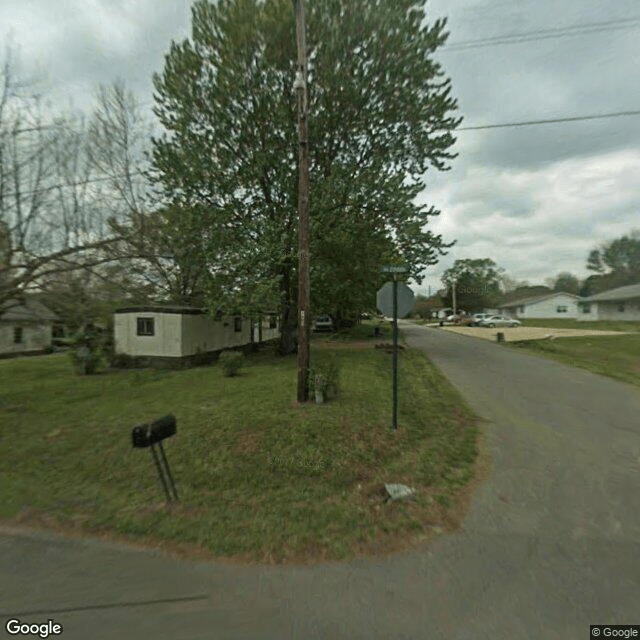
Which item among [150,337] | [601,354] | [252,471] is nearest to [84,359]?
[150,337]

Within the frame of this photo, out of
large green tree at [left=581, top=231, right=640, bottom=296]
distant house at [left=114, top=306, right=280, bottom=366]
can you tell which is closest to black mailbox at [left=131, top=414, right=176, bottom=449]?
distant house at [left=114, top=306, right=280, bottom=366]

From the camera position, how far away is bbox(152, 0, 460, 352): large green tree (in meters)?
14.4

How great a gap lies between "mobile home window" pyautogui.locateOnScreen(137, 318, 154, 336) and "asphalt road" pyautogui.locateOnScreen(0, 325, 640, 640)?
1257 cm

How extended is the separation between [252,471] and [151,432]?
155cm

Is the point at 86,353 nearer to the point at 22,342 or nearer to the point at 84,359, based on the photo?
the point at 84,359

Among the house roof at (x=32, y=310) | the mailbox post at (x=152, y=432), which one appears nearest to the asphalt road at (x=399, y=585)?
the mailbox post at (x=152, y=432)

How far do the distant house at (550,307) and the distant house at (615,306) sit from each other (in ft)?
13.7

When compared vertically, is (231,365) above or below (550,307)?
below

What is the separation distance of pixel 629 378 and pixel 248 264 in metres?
13.0

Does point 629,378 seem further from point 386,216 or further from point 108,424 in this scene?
point 108,424

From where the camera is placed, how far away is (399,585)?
297 cm

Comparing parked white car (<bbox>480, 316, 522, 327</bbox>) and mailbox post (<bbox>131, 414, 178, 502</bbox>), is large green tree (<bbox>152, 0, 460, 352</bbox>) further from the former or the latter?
parked white car (<bbox>480, 316, 522, 327</bbox>)

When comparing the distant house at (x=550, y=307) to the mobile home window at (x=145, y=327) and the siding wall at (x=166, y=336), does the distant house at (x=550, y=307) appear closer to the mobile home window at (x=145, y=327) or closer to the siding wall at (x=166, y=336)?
the siding wall at (x=166, y=336)

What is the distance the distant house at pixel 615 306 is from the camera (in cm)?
4388
